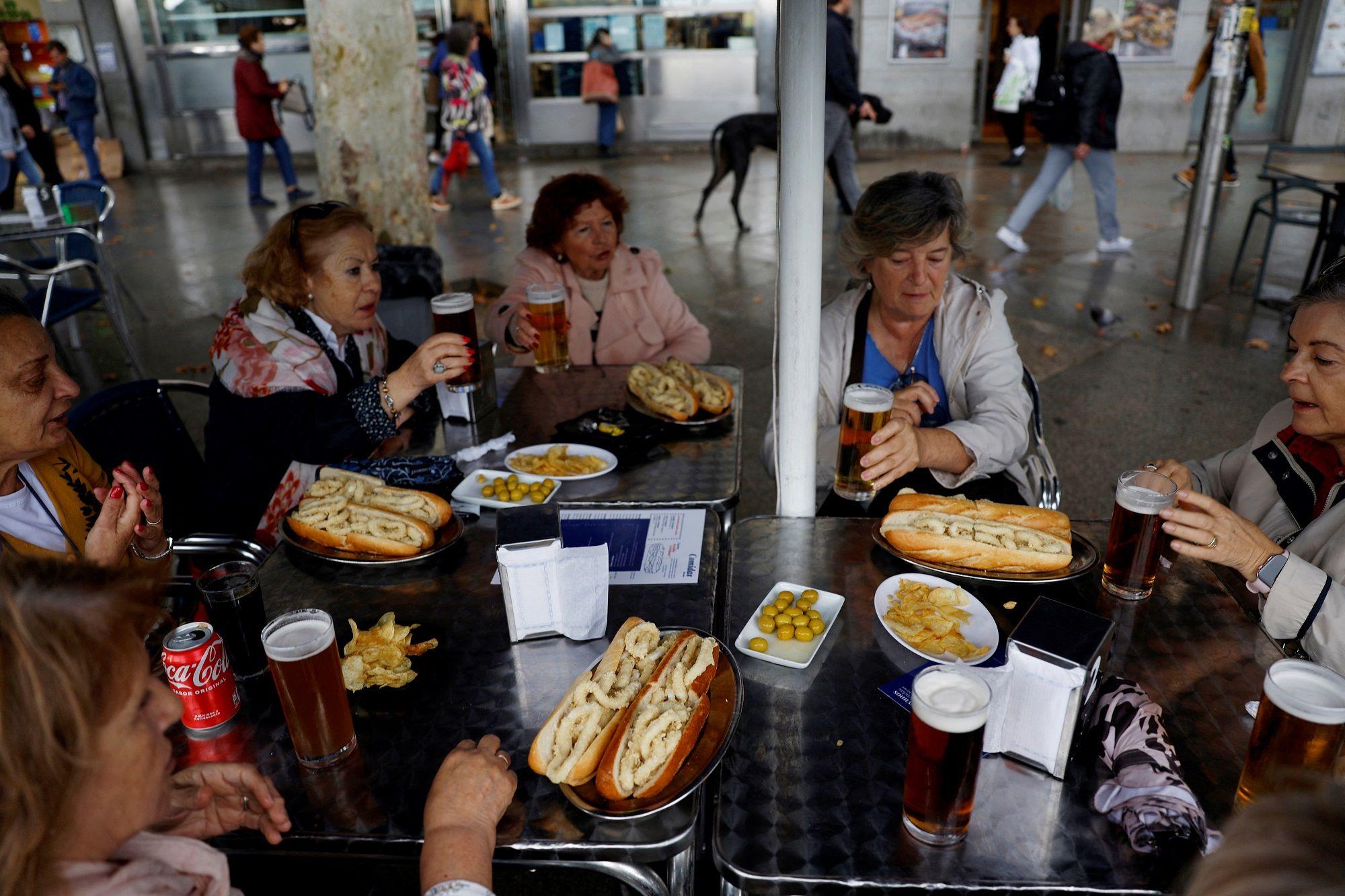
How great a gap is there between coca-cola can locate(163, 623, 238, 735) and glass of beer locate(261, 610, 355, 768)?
16 cm

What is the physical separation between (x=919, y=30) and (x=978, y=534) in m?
13.8

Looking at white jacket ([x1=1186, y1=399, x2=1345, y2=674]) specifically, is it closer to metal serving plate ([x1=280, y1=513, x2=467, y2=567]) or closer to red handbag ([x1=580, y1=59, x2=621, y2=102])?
metal serving plate ([x1=280, y1=513, x2=467, y2=567])

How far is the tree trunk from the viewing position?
17.0 feet

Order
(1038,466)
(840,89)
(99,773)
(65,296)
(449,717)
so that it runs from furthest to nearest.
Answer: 1. (840,89)
2. (65,296)
3. (1038,466)
4. (449,717)
5. (99,773)

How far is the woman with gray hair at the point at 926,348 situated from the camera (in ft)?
8.54

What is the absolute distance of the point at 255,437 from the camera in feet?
8.83

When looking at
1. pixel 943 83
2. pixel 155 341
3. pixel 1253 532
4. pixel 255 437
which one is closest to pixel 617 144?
pixel 943 83

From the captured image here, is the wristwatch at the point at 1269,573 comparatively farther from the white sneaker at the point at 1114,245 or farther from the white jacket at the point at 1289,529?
the white sneaker at the point at 1114,245

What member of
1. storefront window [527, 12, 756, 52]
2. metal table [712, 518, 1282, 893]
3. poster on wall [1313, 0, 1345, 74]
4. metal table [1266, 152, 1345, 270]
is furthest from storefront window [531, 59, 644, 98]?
metal table [712, 518, 1282, 893]

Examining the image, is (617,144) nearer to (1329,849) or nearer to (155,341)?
(155,341)

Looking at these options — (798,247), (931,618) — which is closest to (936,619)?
(931,618)

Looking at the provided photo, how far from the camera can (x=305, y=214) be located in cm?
288

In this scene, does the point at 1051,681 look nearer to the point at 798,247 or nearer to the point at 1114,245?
the point at 798,247

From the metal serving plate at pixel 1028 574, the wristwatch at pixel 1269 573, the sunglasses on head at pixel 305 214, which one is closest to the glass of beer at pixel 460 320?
the sunglasses on head at pixel 305 214
